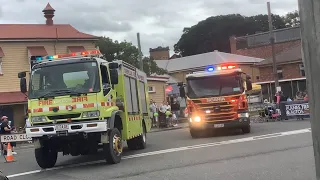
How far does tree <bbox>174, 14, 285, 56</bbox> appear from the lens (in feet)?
317

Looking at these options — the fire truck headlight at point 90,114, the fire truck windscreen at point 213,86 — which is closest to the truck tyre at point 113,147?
the fire truck headlight at point 90,114

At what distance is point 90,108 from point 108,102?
0.64m

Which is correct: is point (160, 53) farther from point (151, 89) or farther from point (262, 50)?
point (151, 89)

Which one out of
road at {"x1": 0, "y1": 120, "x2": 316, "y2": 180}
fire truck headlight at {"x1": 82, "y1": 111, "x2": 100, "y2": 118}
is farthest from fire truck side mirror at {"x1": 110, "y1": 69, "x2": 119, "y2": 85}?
road at {"x1": 0, "y1": 120, "x2": 316, "y2": 180}

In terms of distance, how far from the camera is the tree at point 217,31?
9662 cm

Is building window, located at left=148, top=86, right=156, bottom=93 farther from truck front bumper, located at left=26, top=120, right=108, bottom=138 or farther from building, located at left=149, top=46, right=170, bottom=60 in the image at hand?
building, located at left=149, top=46, right=170, bottom=60

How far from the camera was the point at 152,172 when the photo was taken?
10.1 m

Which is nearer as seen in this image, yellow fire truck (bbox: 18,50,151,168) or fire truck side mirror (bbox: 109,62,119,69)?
yellow fire truck (bbox: 18,50,151,168)

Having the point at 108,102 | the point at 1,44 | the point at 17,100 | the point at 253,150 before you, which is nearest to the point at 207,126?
the point at 253,150

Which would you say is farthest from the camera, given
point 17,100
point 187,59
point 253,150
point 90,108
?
point 187,59

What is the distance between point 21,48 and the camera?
3319cm

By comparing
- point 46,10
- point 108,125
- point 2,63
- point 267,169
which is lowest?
point 267,169

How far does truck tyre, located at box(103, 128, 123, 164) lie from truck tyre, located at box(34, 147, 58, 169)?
189cm

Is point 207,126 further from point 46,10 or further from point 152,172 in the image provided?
point 46,10
